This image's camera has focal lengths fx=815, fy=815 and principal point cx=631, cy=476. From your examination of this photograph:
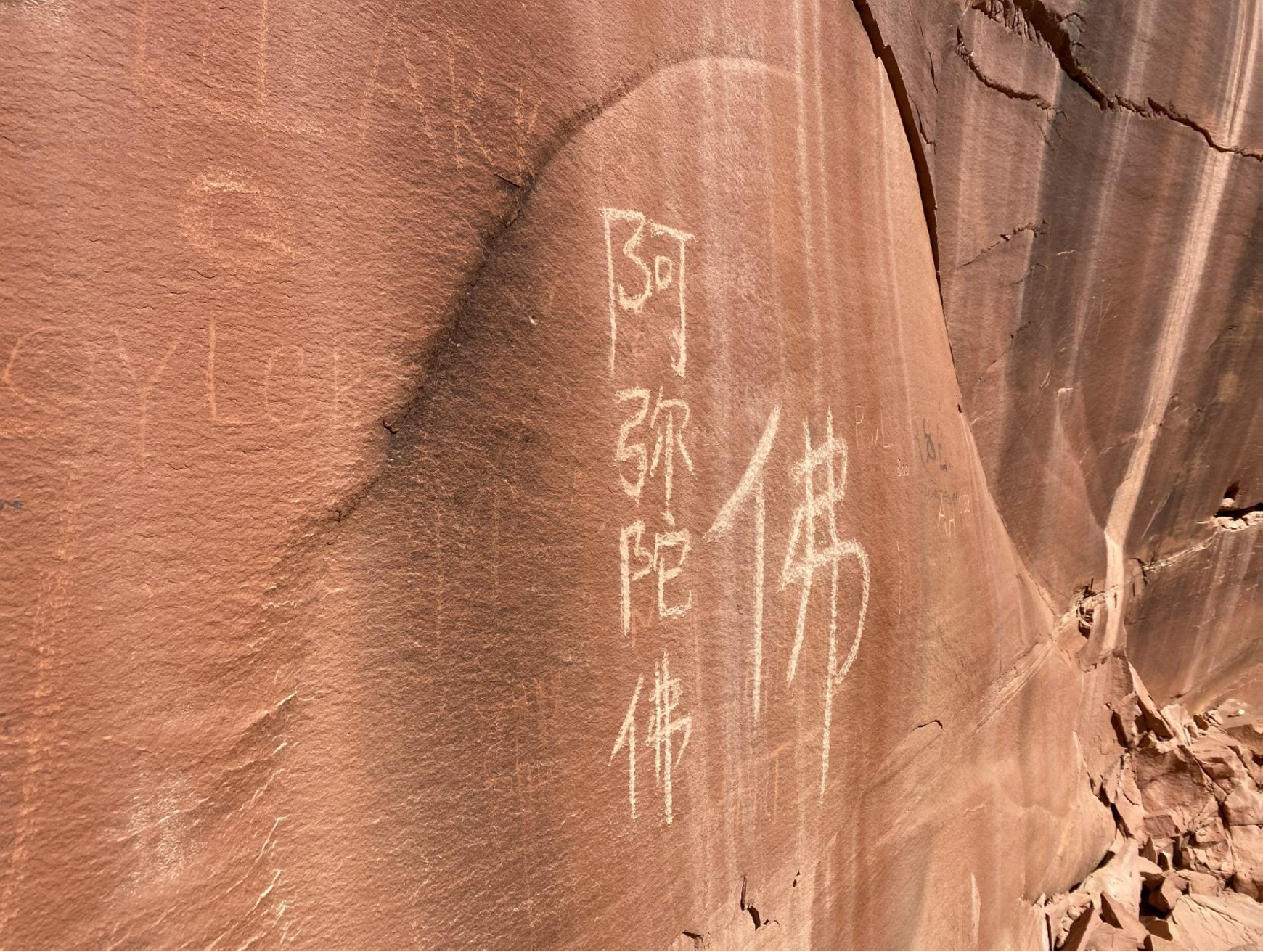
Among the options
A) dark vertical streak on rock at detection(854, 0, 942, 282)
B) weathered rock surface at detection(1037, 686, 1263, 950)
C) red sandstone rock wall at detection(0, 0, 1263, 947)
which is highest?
dark vertical streak on rock at detection(854, 0, 942, 282)

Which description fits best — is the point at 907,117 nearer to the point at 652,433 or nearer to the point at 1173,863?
the point at 652,433

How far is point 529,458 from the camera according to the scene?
1.33m

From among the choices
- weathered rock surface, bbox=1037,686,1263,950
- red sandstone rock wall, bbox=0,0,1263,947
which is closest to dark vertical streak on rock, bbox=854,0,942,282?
red sandstone rock wall, bbox=0,0,1263,947

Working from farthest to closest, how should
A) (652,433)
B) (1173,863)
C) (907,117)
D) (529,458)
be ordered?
(1173,863) < (907,117) < (652,433) < (529,458)

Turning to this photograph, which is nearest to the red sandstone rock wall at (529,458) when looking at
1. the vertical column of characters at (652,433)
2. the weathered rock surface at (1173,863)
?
the vertical column of characters at (652,433)

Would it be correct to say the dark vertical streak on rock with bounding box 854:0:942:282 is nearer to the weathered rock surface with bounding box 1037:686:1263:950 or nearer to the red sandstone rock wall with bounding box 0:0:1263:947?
the red sandstone rock wall with bounding box 0:0:1263:947

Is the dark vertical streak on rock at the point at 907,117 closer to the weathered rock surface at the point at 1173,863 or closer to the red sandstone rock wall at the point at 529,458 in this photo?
the red sandstone rock wall at the point at 529,458

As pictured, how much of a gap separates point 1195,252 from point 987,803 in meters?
2.15

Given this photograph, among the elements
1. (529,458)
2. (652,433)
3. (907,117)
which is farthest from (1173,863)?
(529,458)

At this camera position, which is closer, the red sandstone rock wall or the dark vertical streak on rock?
the red sandstone rock wall

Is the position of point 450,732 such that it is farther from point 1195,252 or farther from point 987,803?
→ point 1195,252

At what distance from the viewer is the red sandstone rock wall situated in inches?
37.3

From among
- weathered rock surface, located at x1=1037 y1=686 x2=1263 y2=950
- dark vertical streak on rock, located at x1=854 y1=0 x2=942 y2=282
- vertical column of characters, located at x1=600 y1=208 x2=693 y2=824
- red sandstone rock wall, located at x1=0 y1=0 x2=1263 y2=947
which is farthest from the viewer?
weathered rock surface, located at x1=1037 y1=686 x2=1263 y2=950

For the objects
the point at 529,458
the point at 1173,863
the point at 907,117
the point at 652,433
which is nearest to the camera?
the point at 529,458
